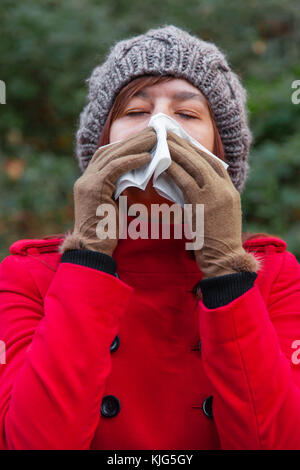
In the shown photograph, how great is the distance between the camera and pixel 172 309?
1.89 metres

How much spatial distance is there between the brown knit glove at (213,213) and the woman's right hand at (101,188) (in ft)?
0.35

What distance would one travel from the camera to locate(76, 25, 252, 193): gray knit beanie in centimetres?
219

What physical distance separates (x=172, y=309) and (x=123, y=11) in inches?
231

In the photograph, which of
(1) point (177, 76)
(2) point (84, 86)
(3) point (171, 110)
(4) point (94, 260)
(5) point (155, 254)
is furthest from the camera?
(2) point (84, 86)

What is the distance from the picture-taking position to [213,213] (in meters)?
1.70

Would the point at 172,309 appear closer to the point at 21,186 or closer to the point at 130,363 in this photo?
the point at 130,363

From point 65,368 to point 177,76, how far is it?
1.26m

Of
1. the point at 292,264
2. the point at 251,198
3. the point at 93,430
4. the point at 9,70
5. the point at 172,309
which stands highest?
the point at 9,70

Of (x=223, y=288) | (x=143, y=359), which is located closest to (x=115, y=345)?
(x=143, y=359)

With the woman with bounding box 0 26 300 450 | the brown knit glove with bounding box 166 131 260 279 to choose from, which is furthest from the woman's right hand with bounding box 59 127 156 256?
the brown knit glove with bounding box 166 131 260 279

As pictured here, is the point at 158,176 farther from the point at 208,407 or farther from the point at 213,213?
the point at 208,407

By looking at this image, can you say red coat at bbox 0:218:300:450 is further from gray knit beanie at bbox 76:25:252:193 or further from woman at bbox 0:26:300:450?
gray knit beanie at bbox 76:25:252:193

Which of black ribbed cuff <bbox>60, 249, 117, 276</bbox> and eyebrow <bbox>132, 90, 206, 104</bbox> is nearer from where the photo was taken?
black ribbed cuff <bbox>60, 249, 117, 276</bbox>

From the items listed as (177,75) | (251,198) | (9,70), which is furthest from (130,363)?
(9,70)
